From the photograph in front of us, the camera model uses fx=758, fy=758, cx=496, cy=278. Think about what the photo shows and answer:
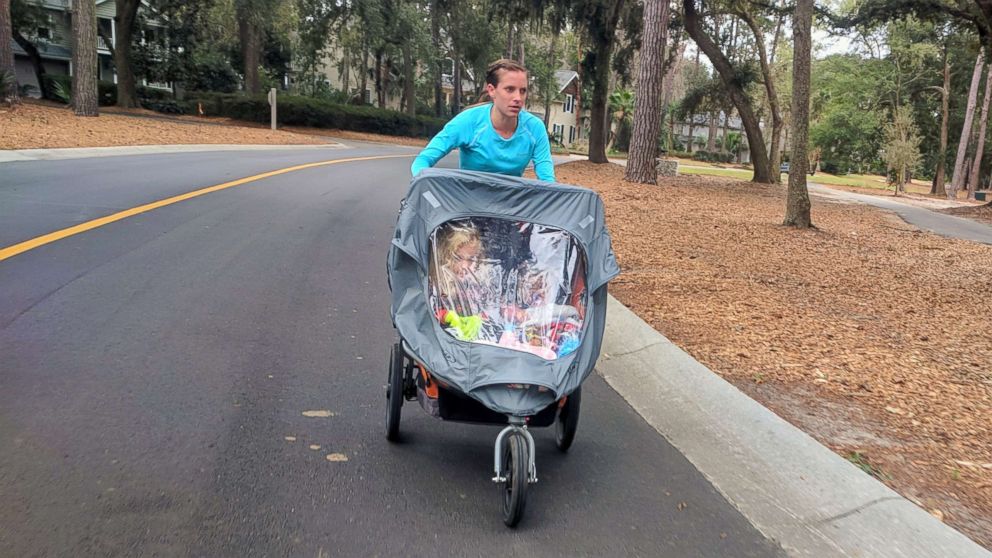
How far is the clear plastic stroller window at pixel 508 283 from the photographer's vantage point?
3.49 metres

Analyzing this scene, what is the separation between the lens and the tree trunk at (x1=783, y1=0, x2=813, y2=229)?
13805 mm

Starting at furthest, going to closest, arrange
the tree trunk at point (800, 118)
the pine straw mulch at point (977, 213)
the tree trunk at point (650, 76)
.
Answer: the pine straw mulch at point (977, 213) < the tree trunk at point (650, 76) < the tree trunk at point (800, 118)

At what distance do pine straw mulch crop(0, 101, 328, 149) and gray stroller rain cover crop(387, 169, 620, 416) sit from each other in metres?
15.6

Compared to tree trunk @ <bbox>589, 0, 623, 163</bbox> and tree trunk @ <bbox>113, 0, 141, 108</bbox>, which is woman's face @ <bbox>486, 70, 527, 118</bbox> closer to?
tree trunk @ <bbox>589, 0, 623, 163</bbox>

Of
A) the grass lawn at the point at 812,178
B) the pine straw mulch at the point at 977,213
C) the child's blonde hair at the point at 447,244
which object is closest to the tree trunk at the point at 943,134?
the grass lawn at the point at 812,178

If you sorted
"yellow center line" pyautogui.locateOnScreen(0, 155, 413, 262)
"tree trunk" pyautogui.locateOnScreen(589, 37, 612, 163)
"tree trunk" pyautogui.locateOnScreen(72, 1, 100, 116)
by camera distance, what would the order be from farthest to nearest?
"tree trunk" pyautogui.locateOnScreen(589, 37, 612, 163), "tree trunk" pyautogui.locateOnScreen(72, 1, 100, 116), "yellow center line" pyautogui.locateOnScreen(0, 155, 413, 262)

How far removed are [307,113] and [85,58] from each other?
16.7m

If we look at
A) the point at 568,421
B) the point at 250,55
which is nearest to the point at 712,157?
the point at 250,55

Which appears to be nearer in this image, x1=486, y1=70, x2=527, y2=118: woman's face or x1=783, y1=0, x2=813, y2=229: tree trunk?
x1=486, y1=70, x2=527, y2=118: woman's face

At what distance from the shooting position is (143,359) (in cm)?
471

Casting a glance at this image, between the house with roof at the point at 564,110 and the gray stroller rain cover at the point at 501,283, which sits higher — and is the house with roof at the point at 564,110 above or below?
above

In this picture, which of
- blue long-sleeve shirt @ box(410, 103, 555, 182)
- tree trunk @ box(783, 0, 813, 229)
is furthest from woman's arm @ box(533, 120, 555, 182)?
tree trunk @ box(783, 0, 813, 229)

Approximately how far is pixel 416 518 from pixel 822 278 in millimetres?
7383

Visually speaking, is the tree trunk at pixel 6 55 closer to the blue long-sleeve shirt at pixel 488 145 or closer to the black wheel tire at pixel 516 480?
the blue long-sleeve shirt at pixel 488 145
